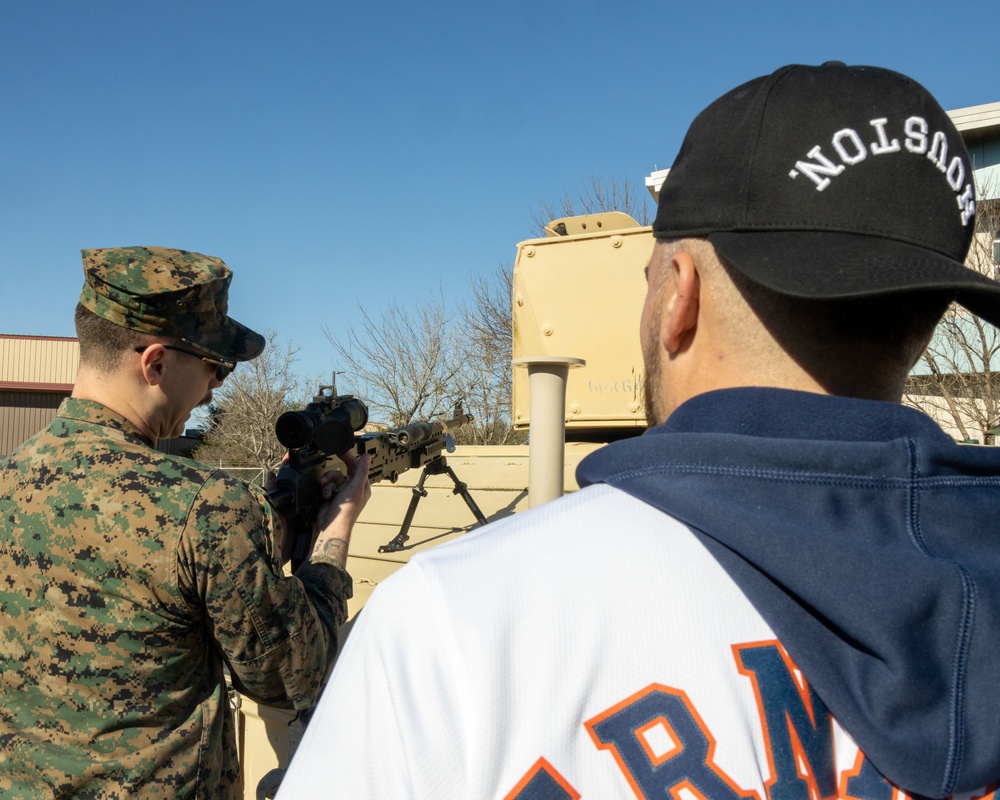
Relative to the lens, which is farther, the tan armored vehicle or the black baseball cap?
the tan armored vehicle

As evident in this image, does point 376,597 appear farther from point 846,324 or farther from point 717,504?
point 846,324

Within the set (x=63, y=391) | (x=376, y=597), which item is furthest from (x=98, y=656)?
(x=63, y=391)

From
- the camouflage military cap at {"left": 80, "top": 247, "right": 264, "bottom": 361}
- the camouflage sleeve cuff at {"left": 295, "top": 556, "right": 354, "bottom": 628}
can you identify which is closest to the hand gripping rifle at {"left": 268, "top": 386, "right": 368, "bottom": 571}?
the camouflage sleeve cuff at {"left": 295, "top": 556, "right": 354, "bottom": 628}

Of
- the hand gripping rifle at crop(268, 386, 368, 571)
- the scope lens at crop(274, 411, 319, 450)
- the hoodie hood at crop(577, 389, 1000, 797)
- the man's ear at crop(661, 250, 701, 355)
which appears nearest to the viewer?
the hoodie hood at crop(577, 389, 1000, 797)

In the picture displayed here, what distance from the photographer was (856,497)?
80 centimetres

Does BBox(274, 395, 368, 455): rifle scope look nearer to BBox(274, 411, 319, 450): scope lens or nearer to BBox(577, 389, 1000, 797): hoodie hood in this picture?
BBox(274, 411, 319, 450): scope lens

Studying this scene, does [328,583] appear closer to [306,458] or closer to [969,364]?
[306,458]

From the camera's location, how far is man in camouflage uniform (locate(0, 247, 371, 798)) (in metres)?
1.91

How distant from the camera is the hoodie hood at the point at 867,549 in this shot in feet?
2.37

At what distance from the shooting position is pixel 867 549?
76 centimetres

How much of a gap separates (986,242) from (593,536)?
14960 mm

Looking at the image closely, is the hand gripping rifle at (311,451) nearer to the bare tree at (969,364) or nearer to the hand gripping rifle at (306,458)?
the hand gripping rifle at (306,458)

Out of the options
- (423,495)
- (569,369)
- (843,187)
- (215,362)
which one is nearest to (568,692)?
(843,187)

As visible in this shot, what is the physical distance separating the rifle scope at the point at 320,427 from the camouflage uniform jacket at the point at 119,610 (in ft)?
2.48
